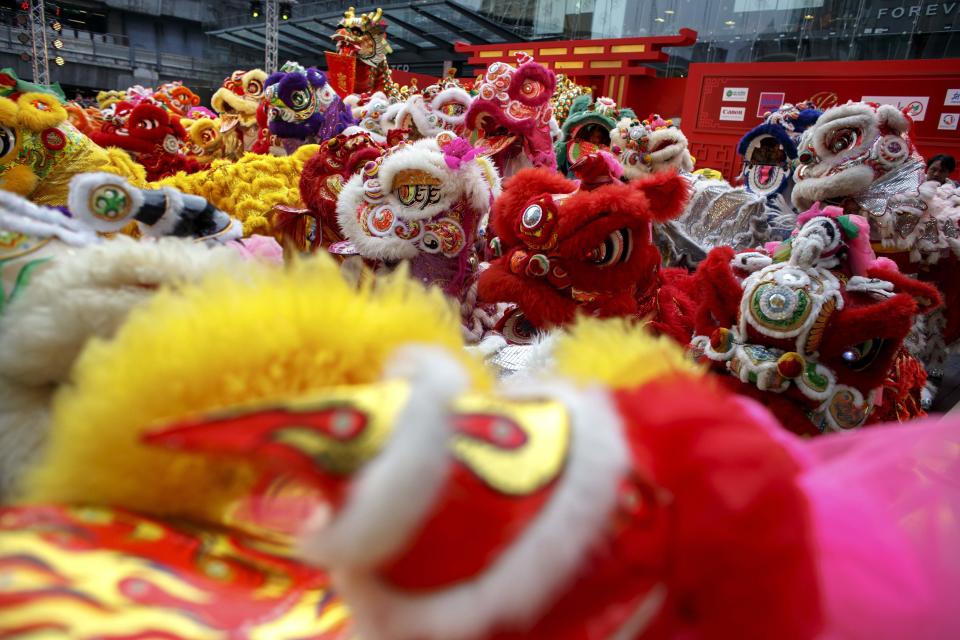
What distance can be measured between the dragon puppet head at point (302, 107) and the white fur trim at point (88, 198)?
2.08 metres

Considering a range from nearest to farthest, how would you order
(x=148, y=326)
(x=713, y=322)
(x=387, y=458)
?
(x=387, y=458)
(x=148, y=326)
(x=713, y=322)

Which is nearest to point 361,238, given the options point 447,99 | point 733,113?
point 447,99

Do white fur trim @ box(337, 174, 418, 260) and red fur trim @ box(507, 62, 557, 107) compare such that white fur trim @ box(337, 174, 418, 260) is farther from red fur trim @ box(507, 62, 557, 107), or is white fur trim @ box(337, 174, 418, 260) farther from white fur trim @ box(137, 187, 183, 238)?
red fur trim @ box(507, 62, 557, 107)

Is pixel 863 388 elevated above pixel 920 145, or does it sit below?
below

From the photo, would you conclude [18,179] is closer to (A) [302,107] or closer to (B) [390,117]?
(A) [302,107]

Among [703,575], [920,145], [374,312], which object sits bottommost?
[703,575]

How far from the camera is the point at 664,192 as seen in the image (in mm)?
1582

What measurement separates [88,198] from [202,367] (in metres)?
0.42

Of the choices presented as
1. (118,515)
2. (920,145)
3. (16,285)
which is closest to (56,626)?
(118,515)

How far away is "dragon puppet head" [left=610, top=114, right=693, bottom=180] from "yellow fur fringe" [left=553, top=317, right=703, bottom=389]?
2.75 m

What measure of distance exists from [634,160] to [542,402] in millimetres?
2960

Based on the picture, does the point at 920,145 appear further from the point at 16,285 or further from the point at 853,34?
the point at 16,285

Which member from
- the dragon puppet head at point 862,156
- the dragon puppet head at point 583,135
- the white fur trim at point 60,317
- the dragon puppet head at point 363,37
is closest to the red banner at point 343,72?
the dragon puppet head at point 363,37

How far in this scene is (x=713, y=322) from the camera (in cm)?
148
